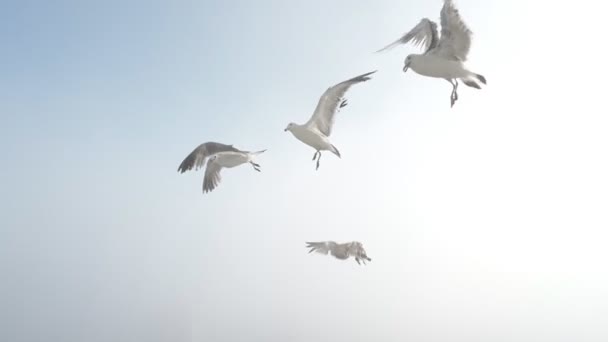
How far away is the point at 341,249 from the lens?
55.6ft

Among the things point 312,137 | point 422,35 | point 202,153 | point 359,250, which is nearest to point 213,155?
point 202,153

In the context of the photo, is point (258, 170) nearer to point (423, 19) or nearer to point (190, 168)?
point (190, 168)

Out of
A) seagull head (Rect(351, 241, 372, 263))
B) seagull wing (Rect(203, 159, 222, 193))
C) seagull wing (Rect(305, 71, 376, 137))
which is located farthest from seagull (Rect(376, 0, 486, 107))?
seagull wing (Rect(203, 159, 222, 193))

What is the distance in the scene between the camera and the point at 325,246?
56.3 ft

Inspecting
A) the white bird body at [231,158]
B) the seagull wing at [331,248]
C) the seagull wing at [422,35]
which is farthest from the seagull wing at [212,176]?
the seagull wing at [422,35]

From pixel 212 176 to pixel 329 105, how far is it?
5.58 meters

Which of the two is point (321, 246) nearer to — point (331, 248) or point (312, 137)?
point (331, 248)

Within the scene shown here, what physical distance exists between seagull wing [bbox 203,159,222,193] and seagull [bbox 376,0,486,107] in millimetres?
8489

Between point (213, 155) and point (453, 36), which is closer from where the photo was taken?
point (453, 36)

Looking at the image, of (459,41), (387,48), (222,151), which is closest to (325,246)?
(222,151)

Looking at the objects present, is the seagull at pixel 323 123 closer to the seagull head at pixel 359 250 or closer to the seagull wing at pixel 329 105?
the seagull wing at pixel 329 105

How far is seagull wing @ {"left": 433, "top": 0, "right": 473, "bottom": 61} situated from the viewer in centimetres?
1149

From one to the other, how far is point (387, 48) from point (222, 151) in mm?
6087

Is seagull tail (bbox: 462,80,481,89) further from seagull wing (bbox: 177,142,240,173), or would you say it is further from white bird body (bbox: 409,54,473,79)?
seagull wing (bbox: 177,142,240,173)
